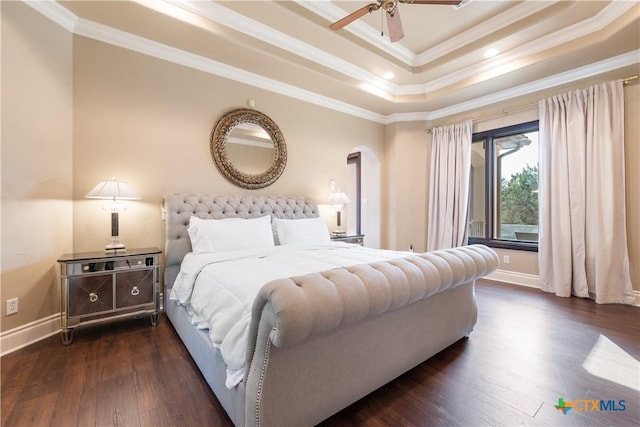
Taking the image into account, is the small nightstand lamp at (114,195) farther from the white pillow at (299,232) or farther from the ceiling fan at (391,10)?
the ceiling fan at (391,10)

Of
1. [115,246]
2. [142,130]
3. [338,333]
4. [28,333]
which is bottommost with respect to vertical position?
[28,333]

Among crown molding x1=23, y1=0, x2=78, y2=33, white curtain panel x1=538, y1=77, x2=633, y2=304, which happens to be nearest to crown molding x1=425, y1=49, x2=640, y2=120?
white curtain panel x1=538, y1=77, x2=633, y2=304

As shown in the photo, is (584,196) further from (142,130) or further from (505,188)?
(142,130)

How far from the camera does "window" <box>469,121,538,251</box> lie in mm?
4020

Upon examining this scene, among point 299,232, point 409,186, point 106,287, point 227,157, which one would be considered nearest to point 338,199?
point 299,232

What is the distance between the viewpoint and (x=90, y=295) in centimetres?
223

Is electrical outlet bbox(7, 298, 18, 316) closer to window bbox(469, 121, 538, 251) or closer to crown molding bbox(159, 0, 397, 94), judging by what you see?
crown molding bbox(159, 0, 397, 94)

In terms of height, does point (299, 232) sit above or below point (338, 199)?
below

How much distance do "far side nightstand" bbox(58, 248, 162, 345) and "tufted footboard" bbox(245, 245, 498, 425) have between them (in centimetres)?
183

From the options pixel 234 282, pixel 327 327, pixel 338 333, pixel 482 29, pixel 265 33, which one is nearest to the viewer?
pixel 327 327

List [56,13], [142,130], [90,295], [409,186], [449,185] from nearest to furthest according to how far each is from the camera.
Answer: [90,295]
[56,13]
[142,130]
[449,185]
[409,186]

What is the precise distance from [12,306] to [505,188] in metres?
5.86

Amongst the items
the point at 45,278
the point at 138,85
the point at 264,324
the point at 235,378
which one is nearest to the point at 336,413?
the point at 235,378

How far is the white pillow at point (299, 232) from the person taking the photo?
3.21 m
